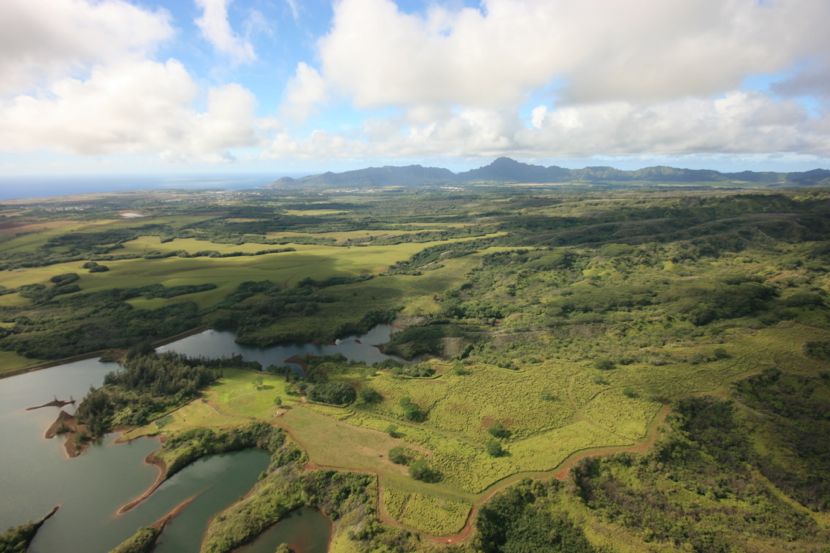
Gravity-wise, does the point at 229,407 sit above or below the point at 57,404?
above

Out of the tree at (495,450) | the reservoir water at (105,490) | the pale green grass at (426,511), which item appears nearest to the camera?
the pale green grass at (426,511)

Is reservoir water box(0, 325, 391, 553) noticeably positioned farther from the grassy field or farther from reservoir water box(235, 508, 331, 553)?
the grassy field

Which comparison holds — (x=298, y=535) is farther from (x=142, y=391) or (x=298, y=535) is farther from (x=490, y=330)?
(x=490, y=330)

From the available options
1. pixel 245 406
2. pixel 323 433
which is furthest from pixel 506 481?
pixel 245 406

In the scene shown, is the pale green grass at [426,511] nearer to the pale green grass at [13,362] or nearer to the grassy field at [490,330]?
the grassy field at [490,330]

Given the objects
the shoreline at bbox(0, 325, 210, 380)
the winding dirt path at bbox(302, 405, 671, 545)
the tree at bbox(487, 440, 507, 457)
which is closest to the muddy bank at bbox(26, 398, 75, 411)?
the shoreline at bbox(0, 325, 210, 380)

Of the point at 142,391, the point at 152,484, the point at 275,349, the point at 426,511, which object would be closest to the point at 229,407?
the point at 152,484

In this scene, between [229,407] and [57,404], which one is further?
[57,404]

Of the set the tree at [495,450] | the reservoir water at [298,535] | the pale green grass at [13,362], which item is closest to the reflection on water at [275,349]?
the pale green grass at [13,362]

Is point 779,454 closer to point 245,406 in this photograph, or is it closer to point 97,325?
point 245,406
